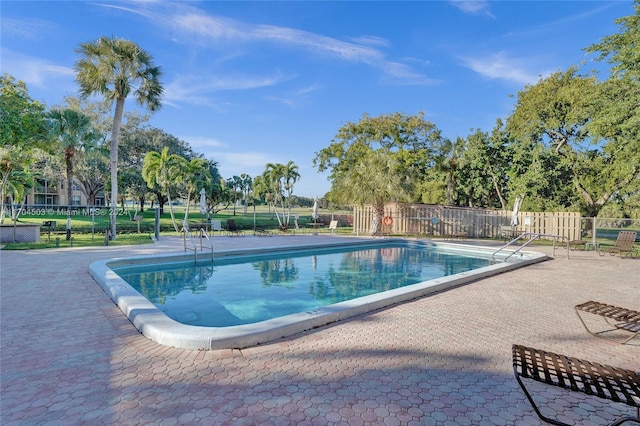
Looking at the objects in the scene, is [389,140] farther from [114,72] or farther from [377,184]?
[114,72]

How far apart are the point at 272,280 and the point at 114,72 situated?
1299 centimetres

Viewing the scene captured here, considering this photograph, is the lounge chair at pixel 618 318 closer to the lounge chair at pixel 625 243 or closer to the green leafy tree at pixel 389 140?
the lounge chair at pixel 625 243

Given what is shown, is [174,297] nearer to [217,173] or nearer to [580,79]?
[580,79]

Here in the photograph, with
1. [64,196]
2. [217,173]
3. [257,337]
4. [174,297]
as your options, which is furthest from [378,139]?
[64,196]

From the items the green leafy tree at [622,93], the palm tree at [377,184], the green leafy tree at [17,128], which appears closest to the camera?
the green leafy tree at [17,128]

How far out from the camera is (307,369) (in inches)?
126

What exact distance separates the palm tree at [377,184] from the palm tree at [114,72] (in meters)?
11.9

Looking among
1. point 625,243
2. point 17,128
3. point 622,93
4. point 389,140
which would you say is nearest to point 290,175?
point 389,140

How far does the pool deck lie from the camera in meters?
2.48

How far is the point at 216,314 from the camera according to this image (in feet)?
20.1

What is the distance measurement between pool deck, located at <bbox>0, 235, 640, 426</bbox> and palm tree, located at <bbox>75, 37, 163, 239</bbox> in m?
12.3

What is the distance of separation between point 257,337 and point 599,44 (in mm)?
20564

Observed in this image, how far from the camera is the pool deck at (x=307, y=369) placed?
2480 mm

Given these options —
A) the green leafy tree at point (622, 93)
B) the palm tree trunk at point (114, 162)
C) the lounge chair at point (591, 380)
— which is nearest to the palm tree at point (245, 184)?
the palm tree trunk at point (114, 162)
